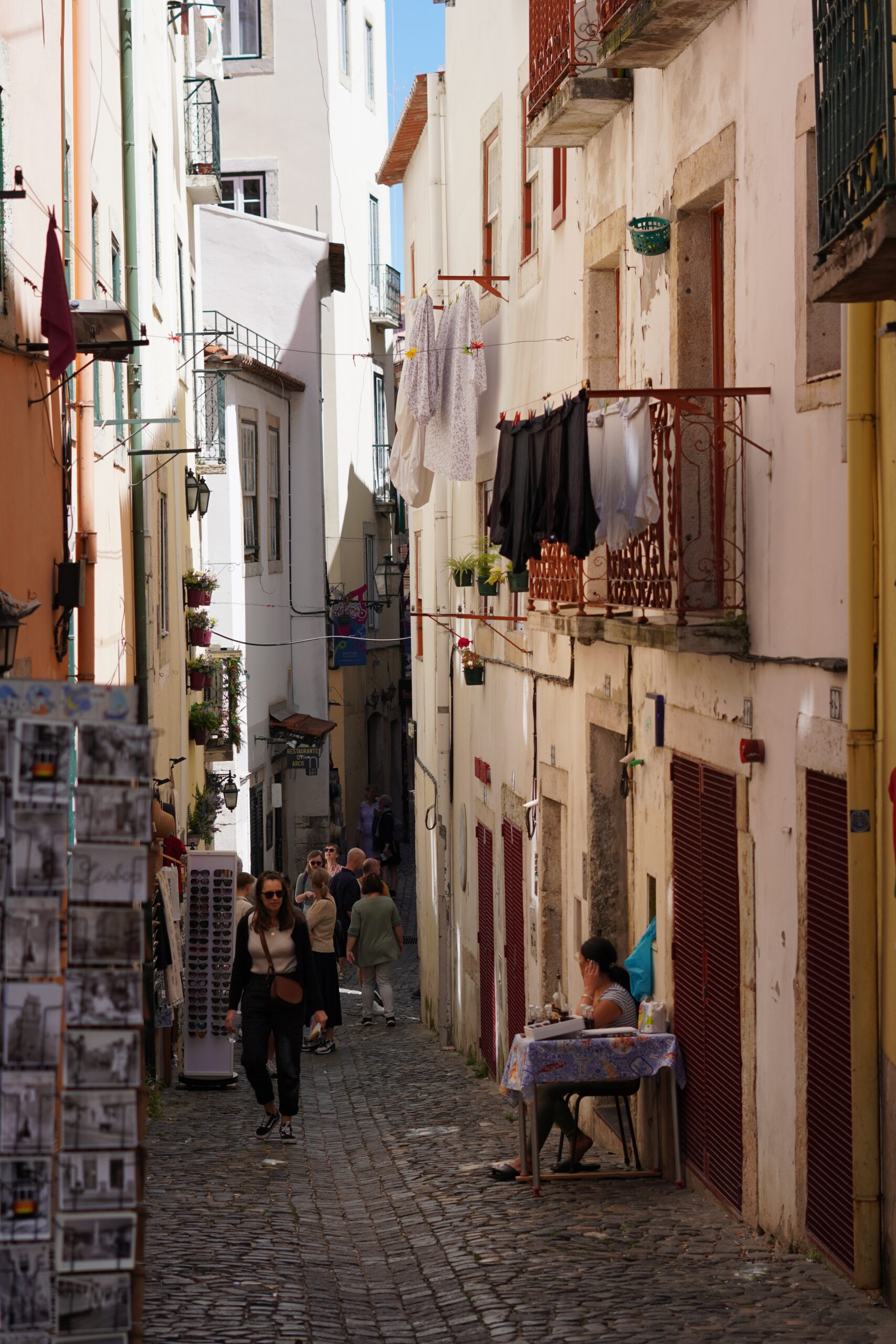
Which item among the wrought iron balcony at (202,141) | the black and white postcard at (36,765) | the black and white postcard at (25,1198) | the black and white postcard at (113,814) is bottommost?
the black and white postcard at (25,1198)

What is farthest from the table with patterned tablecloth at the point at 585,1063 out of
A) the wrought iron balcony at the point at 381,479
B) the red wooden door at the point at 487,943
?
the wrought iron balcony at the point at 381,479

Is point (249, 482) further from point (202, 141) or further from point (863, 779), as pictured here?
point (863, 779)

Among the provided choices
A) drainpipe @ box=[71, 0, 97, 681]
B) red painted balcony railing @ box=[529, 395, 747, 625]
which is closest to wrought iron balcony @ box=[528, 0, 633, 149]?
red painted balcony railing @ box=[529, 395, 747, 625]

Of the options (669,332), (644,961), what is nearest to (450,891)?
(644,961)

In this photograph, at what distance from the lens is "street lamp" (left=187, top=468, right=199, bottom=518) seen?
22.1 m

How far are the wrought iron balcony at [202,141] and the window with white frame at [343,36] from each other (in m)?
13.2

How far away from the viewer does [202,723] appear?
72.5ft

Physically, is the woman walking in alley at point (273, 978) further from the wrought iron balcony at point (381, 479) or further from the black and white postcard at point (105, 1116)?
the wrought iron balcony at point (381, 479)

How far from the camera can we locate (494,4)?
16844mm

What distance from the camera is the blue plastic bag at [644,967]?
1119 centimetres

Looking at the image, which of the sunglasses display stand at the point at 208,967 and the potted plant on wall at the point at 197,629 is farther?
the potted plant on wall at the point at 197,629

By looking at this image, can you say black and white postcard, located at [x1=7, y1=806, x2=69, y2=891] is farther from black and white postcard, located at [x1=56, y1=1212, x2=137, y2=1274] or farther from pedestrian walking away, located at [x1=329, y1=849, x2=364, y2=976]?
pedestrian walking away, located at [x1=329, y1=849, x2=364, y2=976]

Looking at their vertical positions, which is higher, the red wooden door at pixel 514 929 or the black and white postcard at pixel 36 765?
the black and white postcard at pixel 36 765

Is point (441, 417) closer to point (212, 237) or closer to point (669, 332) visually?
point (669, 332)
